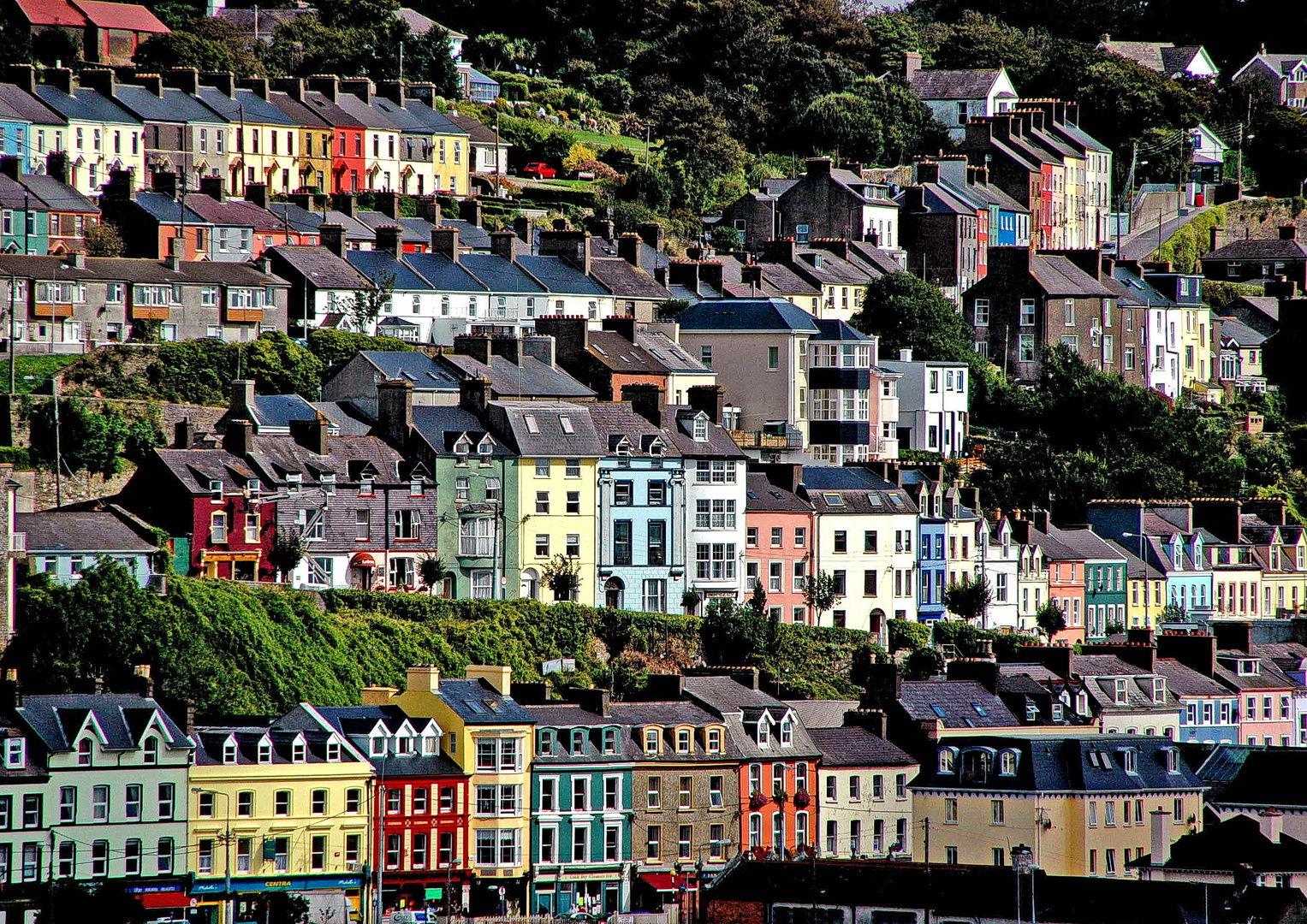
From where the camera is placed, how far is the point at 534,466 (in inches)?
3155

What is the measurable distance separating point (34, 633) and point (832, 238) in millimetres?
56218

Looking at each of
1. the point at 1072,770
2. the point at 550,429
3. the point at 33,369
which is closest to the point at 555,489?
the point at 550,429

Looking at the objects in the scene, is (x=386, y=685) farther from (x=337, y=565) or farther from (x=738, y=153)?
(x=738, y=153)

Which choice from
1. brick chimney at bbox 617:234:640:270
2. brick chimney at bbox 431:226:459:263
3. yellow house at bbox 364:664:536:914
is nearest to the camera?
yellow house at bbox 364:664:536:914

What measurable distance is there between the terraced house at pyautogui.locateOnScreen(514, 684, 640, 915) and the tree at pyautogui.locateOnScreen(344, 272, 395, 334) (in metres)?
28.9

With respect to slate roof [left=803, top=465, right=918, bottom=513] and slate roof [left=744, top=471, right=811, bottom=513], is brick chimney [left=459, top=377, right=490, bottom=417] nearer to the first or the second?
slate roof [left=744, top=471, right=811, bottom=513]

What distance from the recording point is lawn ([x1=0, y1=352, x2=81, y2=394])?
269ft

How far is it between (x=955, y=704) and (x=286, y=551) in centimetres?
1746

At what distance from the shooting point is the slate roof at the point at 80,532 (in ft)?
226

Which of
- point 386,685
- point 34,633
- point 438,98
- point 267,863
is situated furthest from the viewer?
point 438,98

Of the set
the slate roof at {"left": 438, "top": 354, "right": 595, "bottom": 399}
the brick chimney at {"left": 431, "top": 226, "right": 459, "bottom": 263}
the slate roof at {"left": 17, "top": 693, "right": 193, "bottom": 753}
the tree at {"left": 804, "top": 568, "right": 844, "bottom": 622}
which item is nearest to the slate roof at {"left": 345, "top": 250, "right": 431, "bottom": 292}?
the brick chimney at {"left": 431, "top": 226, "right": 459, "bottom": 263}

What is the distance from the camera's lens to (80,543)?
2729 inches

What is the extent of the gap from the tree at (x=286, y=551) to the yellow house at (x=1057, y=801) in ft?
56.3

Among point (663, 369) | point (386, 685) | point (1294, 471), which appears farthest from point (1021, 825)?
point (1294, 471)
